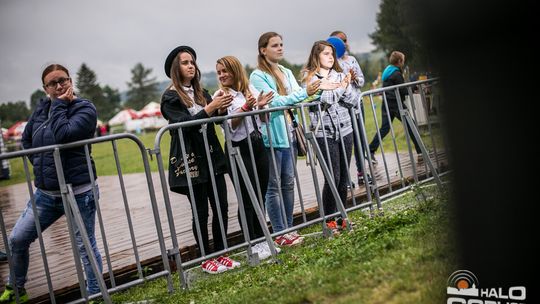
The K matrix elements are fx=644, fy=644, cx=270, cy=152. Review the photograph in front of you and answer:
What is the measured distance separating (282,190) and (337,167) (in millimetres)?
770

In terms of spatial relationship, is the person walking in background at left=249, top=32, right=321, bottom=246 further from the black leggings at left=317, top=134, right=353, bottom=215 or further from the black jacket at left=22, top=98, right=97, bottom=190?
the black jacket at left=22, top=98, right=97, bottom=190

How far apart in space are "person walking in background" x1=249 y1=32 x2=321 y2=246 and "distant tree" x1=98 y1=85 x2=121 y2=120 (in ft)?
492

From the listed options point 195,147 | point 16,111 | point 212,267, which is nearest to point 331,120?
point 195,147

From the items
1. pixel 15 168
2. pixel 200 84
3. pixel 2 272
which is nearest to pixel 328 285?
pixel 200 84

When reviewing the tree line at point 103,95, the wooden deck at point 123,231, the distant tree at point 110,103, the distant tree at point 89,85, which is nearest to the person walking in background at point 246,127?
the wooden deck at point 123,231

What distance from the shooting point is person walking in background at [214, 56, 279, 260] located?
5.88m

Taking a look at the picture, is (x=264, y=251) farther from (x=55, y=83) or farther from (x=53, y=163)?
(x=55, y=83)

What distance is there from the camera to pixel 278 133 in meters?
6.21

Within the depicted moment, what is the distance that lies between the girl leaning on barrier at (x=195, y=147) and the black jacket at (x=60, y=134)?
75 centimetres

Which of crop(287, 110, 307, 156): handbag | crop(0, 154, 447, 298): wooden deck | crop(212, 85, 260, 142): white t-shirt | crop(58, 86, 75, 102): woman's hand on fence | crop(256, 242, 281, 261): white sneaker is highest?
crop(58, 86, 75, 102): woman's hand on fence

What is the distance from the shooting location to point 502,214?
2.91 ft

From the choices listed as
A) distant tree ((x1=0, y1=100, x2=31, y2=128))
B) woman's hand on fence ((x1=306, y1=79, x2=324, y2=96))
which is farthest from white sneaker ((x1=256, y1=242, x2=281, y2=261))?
distant tree ((x1=0, y1=100, x2=31, y2=128))

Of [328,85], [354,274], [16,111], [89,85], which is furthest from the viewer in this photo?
[89,85]

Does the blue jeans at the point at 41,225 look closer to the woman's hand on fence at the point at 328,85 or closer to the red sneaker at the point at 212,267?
the red sneaker at the point at 212,267
